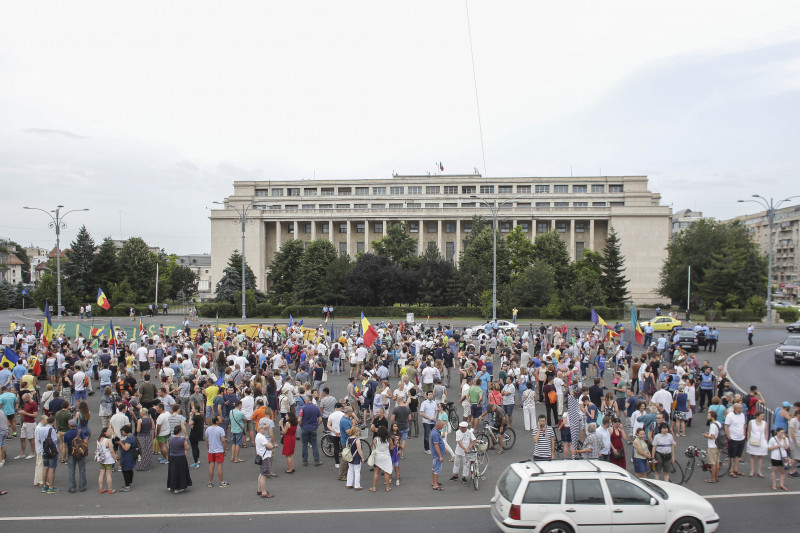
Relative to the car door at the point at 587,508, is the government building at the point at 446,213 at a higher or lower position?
higher

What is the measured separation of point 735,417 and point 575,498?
5.81 m

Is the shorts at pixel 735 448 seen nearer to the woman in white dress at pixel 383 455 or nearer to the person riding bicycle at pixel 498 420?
the person riding bicycle at pixel 498 420

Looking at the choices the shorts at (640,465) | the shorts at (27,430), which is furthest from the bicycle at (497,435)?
the shorts at (27,430)

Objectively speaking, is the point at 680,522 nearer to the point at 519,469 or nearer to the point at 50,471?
the point at 519,469

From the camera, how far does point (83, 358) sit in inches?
815

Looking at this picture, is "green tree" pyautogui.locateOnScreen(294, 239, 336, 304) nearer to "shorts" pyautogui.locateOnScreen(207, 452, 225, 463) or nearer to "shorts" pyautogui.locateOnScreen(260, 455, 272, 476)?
"shorts" pyautogui.locateOnScreen(207, 452, 225, 463)

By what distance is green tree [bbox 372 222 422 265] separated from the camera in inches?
2773

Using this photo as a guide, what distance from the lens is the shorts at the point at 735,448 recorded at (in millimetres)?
12109

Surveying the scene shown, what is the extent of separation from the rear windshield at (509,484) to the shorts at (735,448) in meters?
6.22

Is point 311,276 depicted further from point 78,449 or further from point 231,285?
point 78,449

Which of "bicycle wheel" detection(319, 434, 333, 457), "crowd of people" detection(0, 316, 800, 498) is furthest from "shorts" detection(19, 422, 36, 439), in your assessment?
"bicycle wheel" detection(319, 434, 333, 457)

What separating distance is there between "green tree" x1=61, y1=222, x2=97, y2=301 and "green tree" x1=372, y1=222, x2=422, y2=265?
1397 inches

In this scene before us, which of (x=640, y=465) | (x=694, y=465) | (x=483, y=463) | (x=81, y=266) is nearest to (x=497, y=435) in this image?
(x=483, y=463)

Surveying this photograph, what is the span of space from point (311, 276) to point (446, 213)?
88.0ft
